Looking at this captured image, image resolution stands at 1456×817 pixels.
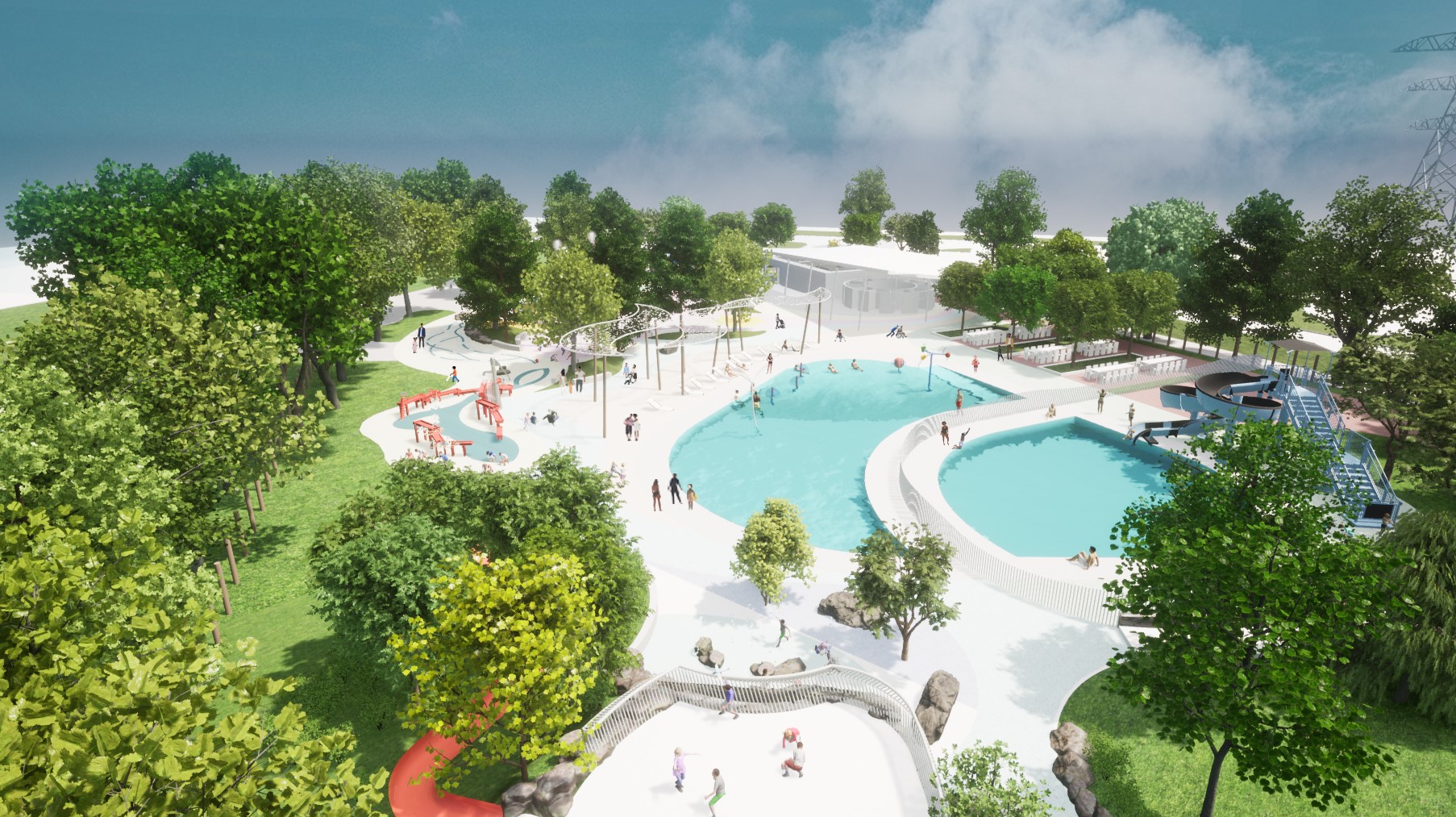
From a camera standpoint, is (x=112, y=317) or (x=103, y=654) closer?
(x=103, y=654)

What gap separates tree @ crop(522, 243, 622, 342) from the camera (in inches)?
2021

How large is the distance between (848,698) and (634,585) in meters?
7.57

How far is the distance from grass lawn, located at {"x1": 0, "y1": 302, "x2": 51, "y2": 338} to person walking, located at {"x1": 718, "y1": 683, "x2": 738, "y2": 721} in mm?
70652

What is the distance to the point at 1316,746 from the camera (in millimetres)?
13281

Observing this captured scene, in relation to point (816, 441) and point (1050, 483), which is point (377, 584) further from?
point (1050, 483)

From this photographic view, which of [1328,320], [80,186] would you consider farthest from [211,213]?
[1328,320]

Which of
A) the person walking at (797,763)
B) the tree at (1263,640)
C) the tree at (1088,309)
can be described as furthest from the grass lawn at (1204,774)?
the tree at (1088,309)

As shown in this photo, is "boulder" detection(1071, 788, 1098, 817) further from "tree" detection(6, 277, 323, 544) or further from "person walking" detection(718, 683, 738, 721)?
"tree" detection(6, 277, 323, 544)

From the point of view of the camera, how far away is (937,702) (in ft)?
67.6

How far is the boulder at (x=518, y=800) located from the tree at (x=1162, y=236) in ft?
235

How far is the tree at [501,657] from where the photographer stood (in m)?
15.5

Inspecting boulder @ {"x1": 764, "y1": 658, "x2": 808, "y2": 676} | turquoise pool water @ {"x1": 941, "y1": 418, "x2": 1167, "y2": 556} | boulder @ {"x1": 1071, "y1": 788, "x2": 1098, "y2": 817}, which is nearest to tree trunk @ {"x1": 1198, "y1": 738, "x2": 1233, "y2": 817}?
boulder @ {"x1": 1071, "y1": 788, "x2": 1098, "y2": 817}

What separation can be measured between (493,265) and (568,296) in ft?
47.7

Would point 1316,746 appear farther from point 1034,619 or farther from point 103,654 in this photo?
point 103,654
